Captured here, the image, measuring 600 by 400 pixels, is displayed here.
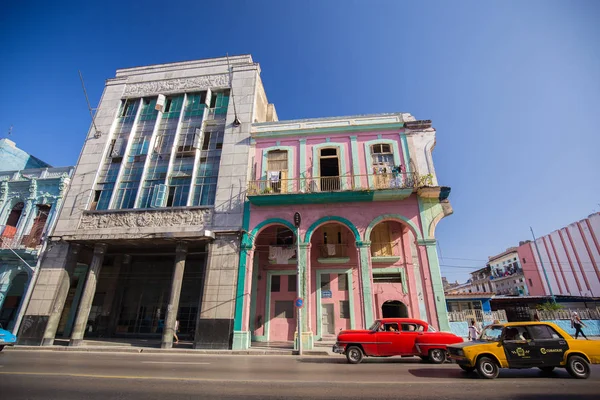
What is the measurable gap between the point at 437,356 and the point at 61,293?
20.0m

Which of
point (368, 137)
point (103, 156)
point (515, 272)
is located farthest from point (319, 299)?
point (515, 272)

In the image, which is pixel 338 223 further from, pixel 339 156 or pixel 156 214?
pixel 156 214

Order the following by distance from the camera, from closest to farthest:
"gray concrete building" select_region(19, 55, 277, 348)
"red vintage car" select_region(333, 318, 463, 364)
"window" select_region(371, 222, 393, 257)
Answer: "red vintage car" select_region(333, 318, 463, 364), "gray concrete building" select_region(19, 55, 277, 348), "window" select_region(371, 222, 393, 257)

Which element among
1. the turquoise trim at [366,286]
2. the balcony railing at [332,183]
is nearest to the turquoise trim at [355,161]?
the balcony railing at [332,183]

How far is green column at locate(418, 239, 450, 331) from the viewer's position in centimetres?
1335

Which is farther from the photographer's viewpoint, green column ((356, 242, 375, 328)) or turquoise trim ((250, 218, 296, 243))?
turquoise trim ((250, 218, 296, 243))

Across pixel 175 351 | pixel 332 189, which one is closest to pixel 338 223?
pixel 332 189

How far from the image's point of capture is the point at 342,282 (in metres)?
17.7

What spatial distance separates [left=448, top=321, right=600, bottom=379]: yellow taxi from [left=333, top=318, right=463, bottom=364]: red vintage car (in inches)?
97.0

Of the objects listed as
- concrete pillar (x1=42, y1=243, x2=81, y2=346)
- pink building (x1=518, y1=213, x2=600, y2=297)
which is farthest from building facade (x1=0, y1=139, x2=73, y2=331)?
pink building (x1=518, y1=213, x2=600, y2=297)

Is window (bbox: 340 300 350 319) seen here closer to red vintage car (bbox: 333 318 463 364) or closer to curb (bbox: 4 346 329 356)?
curb (bbox: 4 346 329 356)

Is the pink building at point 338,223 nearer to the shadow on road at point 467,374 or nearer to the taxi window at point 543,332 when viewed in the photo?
the shadow on road at point 467,374

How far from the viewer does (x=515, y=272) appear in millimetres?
48812

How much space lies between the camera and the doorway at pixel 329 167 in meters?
17.0
